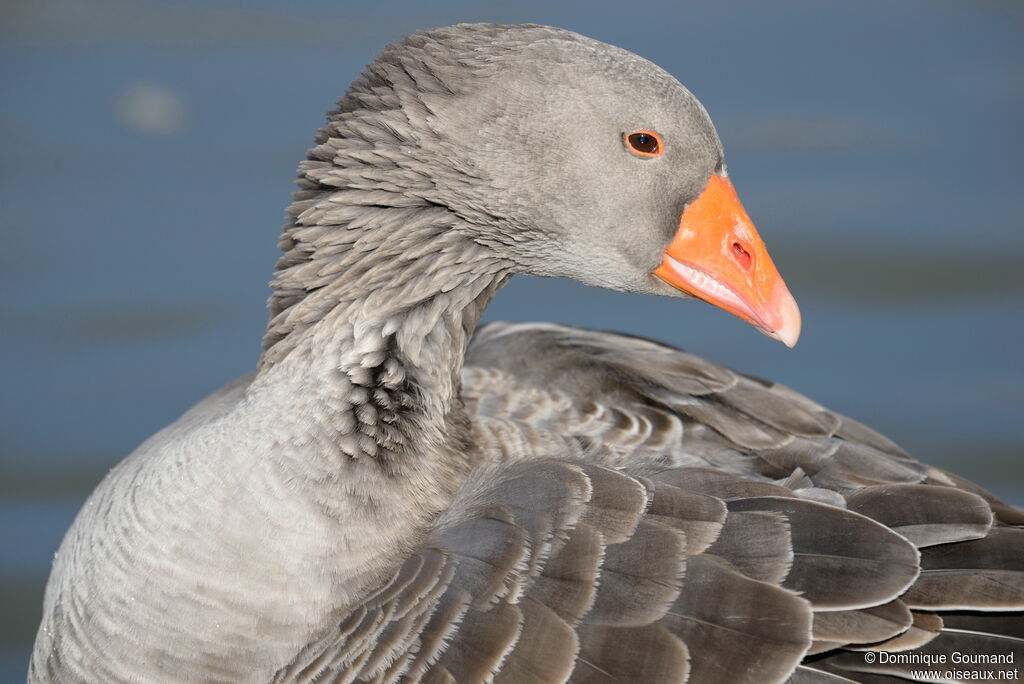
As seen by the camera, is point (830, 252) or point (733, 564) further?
point (830, 252)

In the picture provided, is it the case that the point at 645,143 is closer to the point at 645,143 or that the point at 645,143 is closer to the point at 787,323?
the point at 645,143

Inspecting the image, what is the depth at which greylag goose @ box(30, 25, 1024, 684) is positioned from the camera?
3.75 m

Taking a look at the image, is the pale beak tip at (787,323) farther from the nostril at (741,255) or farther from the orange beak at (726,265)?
the nostril at (741,255)

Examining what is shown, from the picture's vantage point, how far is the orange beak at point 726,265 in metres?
4.21

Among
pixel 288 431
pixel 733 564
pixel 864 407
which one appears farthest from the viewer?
pixel 864 407

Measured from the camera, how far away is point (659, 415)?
15.9ft

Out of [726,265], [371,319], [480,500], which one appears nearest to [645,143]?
[726,265]

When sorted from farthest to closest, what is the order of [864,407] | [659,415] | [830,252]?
[830,252], [864,407], [659,415]

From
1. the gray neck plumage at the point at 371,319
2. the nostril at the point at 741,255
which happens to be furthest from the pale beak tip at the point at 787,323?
the gray neck plumage at the point at 371,319

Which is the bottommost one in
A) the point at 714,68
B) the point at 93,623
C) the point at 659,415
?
the point at 93,623

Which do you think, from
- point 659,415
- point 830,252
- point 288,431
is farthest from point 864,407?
Answer: point 288,431

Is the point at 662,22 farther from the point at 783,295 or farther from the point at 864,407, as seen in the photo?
the point at 783,295

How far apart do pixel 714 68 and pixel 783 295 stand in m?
4.99

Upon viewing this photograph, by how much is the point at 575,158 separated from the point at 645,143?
21 cm
